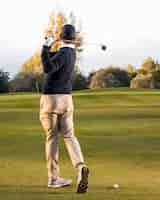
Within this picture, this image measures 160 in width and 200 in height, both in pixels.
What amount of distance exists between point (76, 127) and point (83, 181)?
41.7ft

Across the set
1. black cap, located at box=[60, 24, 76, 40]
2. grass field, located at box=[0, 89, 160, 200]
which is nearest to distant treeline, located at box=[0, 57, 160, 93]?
grass field, located at box=[0, 89, 160, 200]

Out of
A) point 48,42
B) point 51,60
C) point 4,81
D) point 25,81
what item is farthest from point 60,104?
point 25,81

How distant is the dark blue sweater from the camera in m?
8.81

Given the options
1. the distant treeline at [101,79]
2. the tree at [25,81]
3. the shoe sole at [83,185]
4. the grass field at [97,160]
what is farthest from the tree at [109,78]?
the shoe sole at [83,185]

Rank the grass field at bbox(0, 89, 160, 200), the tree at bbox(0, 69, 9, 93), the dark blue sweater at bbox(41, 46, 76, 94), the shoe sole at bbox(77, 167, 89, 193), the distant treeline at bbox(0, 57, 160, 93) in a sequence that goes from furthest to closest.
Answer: the distant treeline at bbox(0, 57, 160, 93) < the tree at bbox(0, 69, 9, 93) < the dark blue sweater at bbox(41, 46, 76, 94) < the grass field at bbox(0, 89, 160, 200) < the shoe sole at bbox(77, 167, 89, 193)

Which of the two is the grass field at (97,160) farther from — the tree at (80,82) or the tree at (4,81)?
the tree at (80,82)

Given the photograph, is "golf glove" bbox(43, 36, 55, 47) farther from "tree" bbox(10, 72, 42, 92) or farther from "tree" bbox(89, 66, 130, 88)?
"tree" bbox(89, 66, 130, 88)

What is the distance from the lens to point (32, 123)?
22.6 metres

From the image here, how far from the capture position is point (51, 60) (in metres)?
8.73

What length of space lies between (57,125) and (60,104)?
0.31 meters

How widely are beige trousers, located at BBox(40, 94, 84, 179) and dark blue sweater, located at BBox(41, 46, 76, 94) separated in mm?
97

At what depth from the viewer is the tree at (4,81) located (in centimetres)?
6014

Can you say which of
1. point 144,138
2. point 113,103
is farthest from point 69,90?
point 113,103

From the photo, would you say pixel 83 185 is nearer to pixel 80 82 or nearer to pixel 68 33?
pixel 68 33
